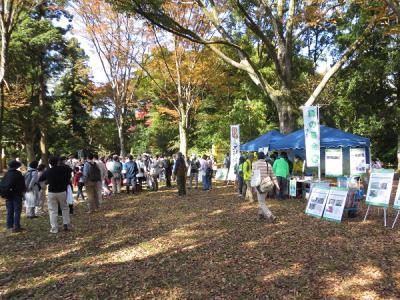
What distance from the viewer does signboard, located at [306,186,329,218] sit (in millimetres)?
8922

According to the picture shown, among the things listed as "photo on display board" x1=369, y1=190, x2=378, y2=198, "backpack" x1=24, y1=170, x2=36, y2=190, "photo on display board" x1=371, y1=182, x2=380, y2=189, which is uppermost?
"backpack" x1=24, y1=170, x2=36, y2=190

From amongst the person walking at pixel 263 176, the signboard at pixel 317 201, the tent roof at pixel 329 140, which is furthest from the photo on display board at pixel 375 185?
the tent roof at pixel 329 140

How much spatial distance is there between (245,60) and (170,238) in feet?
31.6

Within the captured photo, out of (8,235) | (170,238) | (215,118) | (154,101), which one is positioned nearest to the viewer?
(170,238)

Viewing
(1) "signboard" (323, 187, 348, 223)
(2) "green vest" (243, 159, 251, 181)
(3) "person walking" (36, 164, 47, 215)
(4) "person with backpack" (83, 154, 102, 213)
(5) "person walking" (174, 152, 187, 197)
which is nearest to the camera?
(1) "signboard" (323, 187, 348, 223)

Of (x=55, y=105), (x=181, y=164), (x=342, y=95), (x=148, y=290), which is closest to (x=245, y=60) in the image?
(x=181, y=164)

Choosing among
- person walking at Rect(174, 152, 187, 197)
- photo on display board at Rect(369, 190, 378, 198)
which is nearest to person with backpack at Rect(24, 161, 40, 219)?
person walking at Rect(174, 152, 187, 197)

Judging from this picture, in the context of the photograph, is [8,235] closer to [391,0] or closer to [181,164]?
[181,164]

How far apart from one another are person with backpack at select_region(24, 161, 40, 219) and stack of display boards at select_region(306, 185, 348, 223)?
6.80 meters

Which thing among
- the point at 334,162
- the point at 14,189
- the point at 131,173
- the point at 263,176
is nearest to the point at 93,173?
the point at 14,189

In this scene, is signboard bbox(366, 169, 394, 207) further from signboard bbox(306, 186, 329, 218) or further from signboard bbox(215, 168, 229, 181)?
signboard bbox(215, 168, 229, 181)

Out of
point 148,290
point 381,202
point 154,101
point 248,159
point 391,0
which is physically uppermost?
point 154,101

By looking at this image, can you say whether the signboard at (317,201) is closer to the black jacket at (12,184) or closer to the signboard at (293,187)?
the signboard at (293,187)

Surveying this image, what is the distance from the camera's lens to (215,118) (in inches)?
1180
